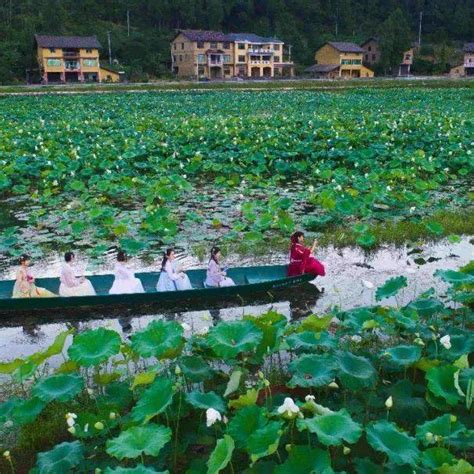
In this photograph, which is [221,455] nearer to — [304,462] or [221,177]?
[304,462]

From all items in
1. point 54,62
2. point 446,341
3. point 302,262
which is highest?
point 54,62

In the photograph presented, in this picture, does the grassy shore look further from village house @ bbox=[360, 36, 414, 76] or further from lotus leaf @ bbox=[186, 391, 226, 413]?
lotus leaf @ bbox=[186, 391, 226, 413]

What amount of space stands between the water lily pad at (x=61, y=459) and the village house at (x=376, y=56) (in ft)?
263

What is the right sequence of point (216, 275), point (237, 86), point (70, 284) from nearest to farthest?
point (70, 284) < point (216, 275) < point (237, 86)

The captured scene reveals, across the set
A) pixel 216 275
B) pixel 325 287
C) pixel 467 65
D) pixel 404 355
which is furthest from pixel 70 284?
pixel 467 65

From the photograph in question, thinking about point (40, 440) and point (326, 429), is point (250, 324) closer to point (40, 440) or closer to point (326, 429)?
point (326, 429)

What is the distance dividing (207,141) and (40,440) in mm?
15808

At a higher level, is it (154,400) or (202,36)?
(202,36)

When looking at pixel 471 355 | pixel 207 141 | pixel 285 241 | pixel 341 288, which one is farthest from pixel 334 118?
pixel 471 355

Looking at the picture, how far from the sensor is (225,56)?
7525 centimetres

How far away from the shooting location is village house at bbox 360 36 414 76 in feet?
259

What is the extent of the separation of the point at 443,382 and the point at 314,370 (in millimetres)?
976

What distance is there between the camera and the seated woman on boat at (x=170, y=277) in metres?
8.02

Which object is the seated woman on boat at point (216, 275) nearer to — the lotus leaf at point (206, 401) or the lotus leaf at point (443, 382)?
the lotus leaf at point (206, 401)
